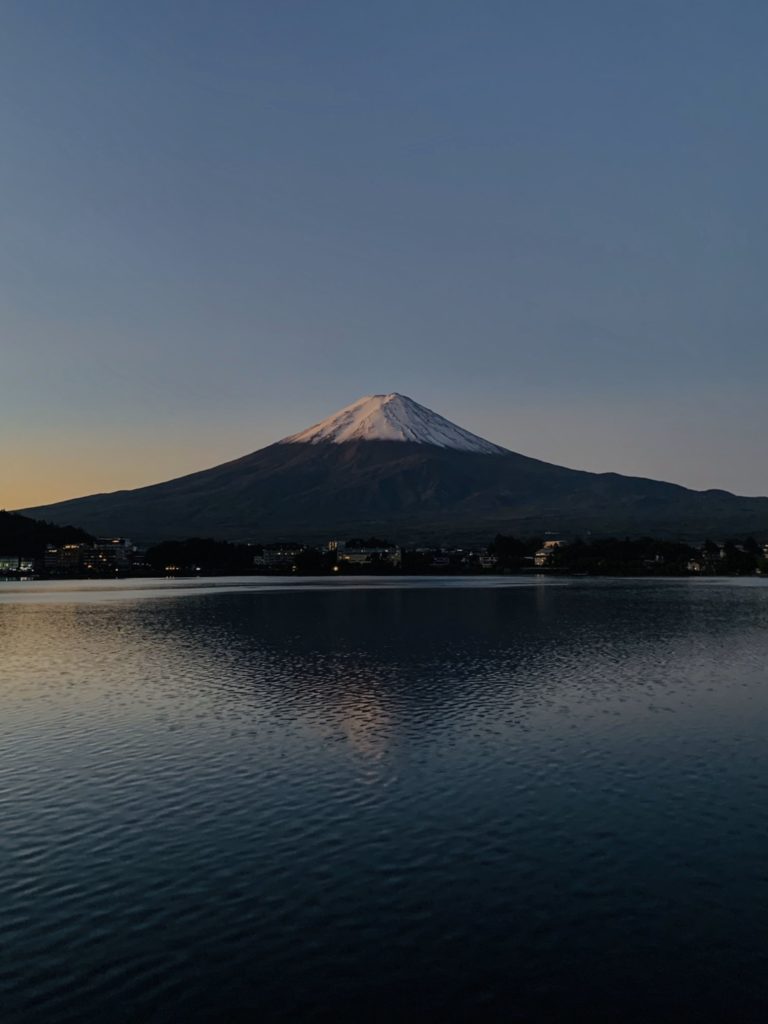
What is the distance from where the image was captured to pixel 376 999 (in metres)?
12.5

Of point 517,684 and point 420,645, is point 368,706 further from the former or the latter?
point 420,645

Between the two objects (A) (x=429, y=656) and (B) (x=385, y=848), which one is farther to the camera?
(A) (x=429, y=656)

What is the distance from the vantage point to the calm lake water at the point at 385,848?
12.9m

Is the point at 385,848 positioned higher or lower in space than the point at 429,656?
higher

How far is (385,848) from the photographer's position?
19062 mm

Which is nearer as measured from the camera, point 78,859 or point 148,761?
point 78,859

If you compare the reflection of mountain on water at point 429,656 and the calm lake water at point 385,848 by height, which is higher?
the calm lake water at point 385,848

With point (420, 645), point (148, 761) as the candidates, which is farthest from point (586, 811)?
point (420, 645)

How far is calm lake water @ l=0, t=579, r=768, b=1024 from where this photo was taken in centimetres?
1288

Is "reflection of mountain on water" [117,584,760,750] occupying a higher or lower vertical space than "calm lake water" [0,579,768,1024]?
lower

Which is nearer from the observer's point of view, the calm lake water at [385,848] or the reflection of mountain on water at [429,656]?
the calm lake water at [385,848]

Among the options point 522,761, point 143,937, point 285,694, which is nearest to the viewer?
point 143,937

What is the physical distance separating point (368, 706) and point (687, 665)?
24.4m

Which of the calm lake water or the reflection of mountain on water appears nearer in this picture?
the calm lake water
